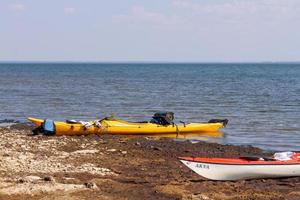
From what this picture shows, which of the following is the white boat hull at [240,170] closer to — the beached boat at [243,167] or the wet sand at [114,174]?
the beached boat at [243,167]

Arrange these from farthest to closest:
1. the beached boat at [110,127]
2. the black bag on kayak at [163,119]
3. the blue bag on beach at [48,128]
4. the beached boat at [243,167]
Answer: the black bag on kayak at [163,119] < the beached boat at [110,127] < the blue bag on beach at [48,128] < the beached boat at [243,167]

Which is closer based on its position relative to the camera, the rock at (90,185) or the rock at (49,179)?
the rock at (90,185)

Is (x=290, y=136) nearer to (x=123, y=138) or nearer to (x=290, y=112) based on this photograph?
(x=123, y=138)

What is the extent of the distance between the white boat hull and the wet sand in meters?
0.14

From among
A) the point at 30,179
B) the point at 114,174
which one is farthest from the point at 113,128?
the point at 30,179

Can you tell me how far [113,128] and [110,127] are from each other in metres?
0.12

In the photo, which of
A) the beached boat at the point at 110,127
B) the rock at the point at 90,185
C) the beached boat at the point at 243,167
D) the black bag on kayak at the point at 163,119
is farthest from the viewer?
the black bag on kayak at the point at 163,119

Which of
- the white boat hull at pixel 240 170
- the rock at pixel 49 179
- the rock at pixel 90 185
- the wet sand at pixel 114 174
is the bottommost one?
→ the wet sand at pixel 114 174

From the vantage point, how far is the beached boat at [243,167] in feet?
41.3

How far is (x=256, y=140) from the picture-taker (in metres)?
21.1

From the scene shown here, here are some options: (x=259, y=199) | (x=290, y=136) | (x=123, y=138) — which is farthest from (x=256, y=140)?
(x=259, y=199)

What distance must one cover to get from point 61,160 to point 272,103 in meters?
23.9

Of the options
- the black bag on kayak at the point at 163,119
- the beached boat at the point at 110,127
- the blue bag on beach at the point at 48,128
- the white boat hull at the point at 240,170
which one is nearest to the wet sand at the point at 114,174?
the white boat hull at the point at 240,170

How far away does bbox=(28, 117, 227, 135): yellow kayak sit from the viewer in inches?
818
